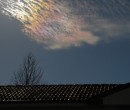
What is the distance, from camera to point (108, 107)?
1820cm

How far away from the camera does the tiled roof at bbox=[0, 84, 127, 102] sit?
60.9 ft

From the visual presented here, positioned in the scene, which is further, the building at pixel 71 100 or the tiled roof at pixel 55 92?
the tiled roof at pixel 55 92

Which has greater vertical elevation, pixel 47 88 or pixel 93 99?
pixel 93 99

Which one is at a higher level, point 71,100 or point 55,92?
point 71,100

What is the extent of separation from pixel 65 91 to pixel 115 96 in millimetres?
4359

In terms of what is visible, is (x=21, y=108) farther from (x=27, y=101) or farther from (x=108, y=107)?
(x=108, y=107)

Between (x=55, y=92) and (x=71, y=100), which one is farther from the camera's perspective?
(x=55, y=92)

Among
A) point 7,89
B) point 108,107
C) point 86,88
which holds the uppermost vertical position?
point 108,107

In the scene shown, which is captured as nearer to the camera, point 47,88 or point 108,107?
point 108,107

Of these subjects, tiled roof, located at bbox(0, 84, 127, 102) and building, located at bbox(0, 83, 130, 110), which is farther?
tiled roof, located at bbox(0, 84, 127, 102)

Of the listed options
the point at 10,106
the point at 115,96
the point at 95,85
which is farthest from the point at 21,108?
the point at 95,85

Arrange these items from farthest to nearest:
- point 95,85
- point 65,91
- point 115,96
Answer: point 95,85, point 65,91, point 115,96

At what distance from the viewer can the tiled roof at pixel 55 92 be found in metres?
18.6

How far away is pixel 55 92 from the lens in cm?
2114
